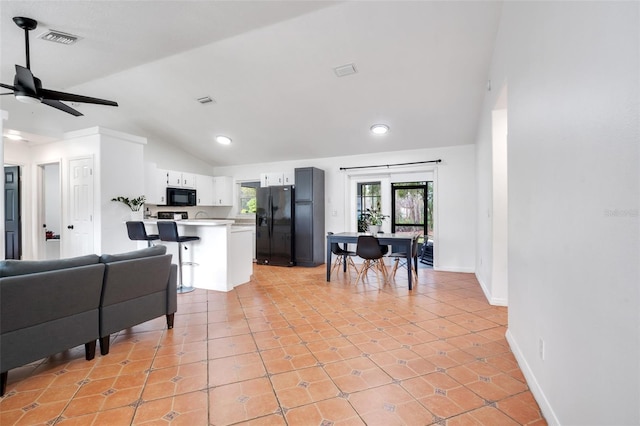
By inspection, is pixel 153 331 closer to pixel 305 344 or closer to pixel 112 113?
pixel 305 344

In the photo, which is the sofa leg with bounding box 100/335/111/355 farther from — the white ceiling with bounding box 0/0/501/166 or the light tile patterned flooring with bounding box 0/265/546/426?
the white ceiling with bounding box 0/0/501/166

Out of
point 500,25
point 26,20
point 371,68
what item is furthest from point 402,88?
point 26,20

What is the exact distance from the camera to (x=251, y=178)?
731 cm

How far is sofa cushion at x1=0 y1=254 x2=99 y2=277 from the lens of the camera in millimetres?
1910

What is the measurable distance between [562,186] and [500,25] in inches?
86.0

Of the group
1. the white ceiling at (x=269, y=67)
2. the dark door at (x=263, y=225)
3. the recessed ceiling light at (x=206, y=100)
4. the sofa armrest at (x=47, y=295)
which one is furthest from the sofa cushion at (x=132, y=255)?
the dark door at (x=263, y=225)

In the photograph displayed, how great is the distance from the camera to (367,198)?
646 cm

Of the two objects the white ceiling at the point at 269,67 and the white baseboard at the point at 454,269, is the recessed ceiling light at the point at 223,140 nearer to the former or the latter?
the white ceiling at the point at 269,67

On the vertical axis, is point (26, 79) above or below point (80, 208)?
above

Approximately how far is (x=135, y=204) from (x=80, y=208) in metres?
0.85

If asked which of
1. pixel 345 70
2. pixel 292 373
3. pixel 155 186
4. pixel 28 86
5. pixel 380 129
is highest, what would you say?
pixel 345 70

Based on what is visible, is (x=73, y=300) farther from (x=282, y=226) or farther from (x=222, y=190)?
(x=222, y=190)

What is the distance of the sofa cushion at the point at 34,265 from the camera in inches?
75.2

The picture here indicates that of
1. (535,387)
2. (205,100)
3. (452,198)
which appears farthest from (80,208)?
(452,198)
